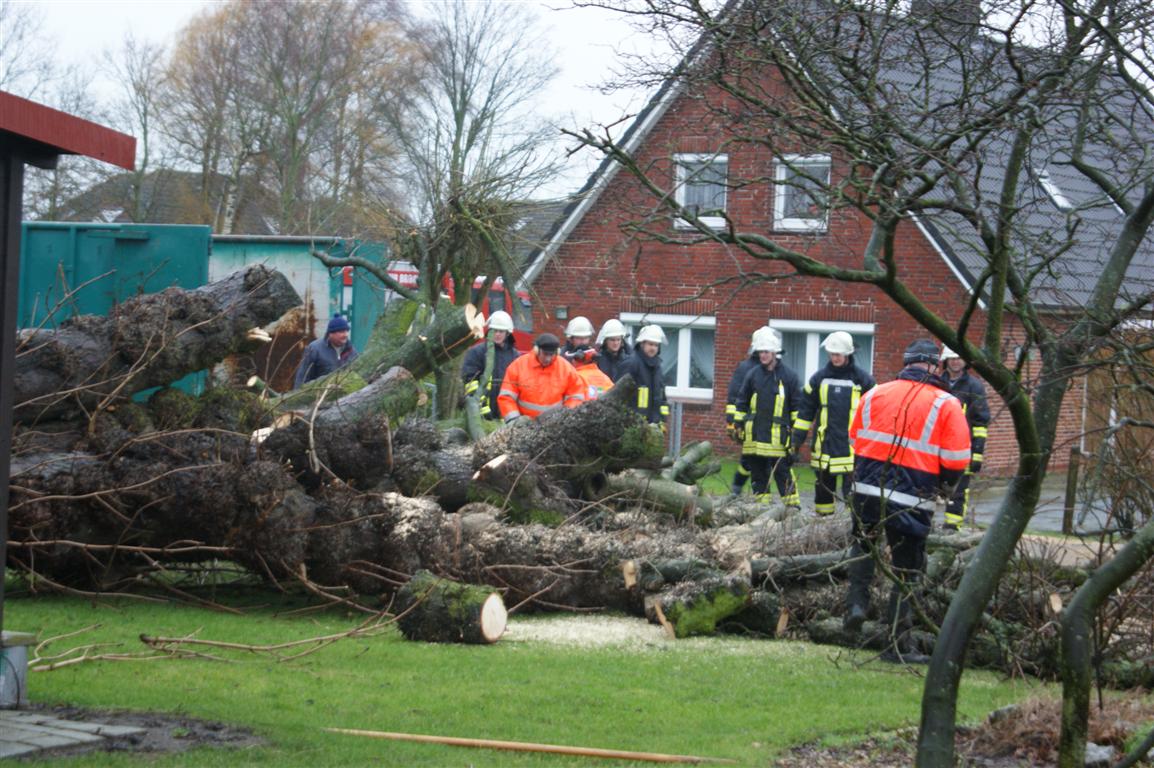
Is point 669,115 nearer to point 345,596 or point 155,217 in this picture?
point 345,596

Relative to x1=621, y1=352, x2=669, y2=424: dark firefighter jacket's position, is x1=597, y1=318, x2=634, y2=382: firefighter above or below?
above

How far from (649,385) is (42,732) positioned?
33.3 feet

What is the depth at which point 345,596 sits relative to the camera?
32.5 feet

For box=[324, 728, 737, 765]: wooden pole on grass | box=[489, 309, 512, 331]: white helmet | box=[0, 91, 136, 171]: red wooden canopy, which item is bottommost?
box=[324, 728, 737, 765]: wooden pole on grass

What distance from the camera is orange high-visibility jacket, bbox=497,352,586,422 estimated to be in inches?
552

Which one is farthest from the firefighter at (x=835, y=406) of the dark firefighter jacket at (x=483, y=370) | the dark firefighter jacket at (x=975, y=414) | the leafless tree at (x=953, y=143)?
the leafless tree at (x=953, y=143)

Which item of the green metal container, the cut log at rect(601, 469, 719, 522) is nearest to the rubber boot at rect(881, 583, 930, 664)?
the cut log at rect(601, 469, 719, 522)

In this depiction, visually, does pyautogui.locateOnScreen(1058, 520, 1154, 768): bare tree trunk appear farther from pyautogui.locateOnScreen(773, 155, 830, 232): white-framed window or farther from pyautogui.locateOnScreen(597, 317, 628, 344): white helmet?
pyautogui.locateOnScreen(597, 317, 628, 344): white helmet

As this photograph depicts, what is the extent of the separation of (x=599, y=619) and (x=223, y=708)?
Result: 359 centimetres

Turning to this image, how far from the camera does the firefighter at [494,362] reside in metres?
15.5

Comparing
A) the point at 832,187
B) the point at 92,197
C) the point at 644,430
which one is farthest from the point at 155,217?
the point at 832,187

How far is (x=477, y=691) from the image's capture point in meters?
7.35

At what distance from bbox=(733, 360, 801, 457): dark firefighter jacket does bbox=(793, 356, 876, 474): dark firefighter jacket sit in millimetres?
925

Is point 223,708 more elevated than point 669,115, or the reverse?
point 669,115
